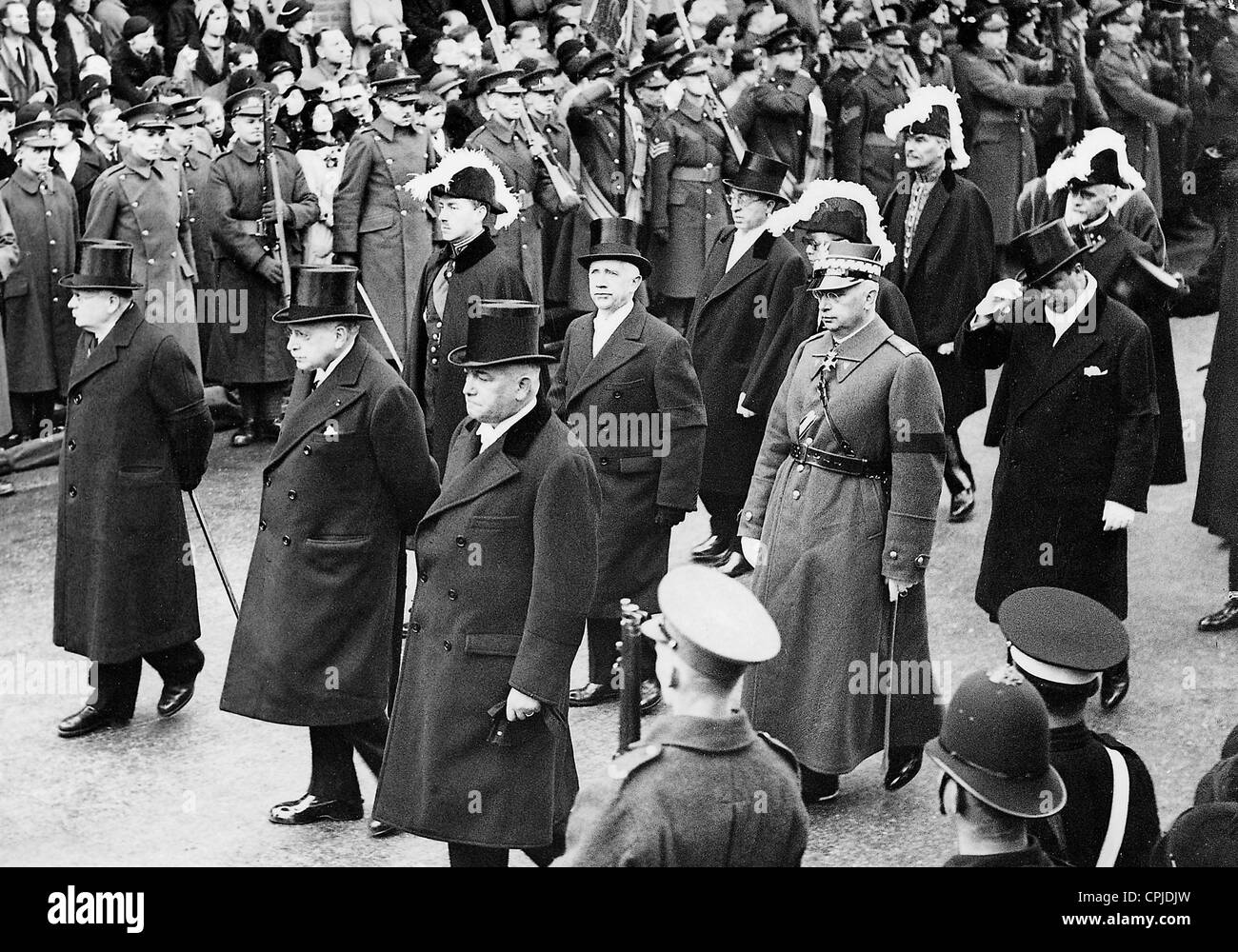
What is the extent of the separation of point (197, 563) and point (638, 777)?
610 cm

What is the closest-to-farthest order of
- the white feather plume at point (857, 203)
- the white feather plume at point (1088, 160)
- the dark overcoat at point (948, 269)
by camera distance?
1. the white feather plume at point (857, 203)
2. the white feather plume at point (1088, 160)
3. the dark overcoat at point (948, 269)

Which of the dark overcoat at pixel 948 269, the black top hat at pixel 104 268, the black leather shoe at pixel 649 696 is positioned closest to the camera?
the black top hat at pixel 104 268

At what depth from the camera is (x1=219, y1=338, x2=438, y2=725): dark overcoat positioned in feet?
19.9

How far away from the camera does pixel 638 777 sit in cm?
359

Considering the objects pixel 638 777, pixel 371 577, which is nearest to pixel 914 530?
pixel 371 577

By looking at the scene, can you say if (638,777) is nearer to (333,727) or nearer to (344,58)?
(333,727)

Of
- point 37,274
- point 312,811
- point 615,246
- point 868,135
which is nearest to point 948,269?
point 615,246

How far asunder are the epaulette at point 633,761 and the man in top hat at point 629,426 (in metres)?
3.55

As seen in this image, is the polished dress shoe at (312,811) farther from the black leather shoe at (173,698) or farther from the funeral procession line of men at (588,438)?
the black leather shoe at (173,698)

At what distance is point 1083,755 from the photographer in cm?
435

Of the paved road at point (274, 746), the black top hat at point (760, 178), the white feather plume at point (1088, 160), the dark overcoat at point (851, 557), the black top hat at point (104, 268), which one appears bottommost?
the paved road at point (274, 746)

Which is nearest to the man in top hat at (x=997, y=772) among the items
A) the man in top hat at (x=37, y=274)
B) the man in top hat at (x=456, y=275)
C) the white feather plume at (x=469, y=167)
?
the man in top hat at (x=456, y=275)

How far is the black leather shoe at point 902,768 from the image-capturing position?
651 cm

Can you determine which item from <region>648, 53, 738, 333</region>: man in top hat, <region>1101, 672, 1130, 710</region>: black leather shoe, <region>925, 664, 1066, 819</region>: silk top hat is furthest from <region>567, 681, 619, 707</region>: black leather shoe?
<region>648, 53, 738, 333</region>: man in top hat
